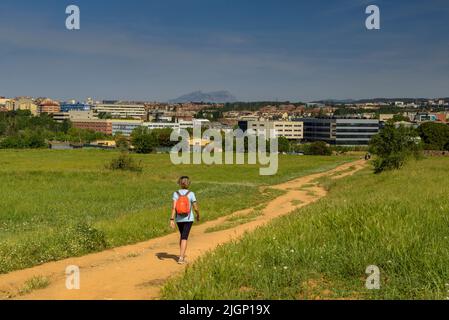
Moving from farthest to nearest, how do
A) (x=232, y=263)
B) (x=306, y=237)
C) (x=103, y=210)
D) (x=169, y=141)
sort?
(x=169, y=141) → (x=103, y=210) → (x=306, y=237) → (x=232, y=263)

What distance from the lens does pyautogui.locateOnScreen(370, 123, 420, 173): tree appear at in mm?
45819

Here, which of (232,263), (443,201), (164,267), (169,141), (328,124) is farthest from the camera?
(328,124)

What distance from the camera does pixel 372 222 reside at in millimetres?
11031

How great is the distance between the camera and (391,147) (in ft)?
159

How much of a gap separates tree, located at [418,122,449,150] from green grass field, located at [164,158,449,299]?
110157 millimetres

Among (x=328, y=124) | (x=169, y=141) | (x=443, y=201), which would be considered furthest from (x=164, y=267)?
(x=328, y=124)

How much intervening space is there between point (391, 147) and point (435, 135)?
82.3 meters

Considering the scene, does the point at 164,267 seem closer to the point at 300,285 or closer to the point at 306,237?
the point at 306,237

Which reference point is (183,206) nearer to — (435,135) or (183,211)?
(183,211)

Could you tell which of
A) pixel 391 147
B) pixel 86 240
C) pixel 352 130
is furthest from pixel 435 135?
pixel 86 240

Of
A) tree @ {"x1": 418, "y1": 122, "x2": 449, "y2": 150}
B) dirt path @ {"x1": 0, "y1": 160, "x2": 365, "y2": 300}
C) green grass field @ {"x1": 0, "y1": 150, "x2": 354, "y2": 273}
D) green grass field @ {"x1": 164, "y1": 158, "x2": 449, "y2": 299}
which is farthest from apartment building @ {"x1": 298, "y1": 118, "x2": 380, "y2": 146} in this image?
green grass field @ {"x1": 164, "y1": 158, "x2": 449, "y2": 299}

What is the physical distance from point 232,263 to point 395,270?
2736mm

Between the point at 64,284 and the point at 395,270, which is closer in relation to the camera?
the point at 395,270

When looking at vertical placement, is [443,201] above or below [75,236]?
above
